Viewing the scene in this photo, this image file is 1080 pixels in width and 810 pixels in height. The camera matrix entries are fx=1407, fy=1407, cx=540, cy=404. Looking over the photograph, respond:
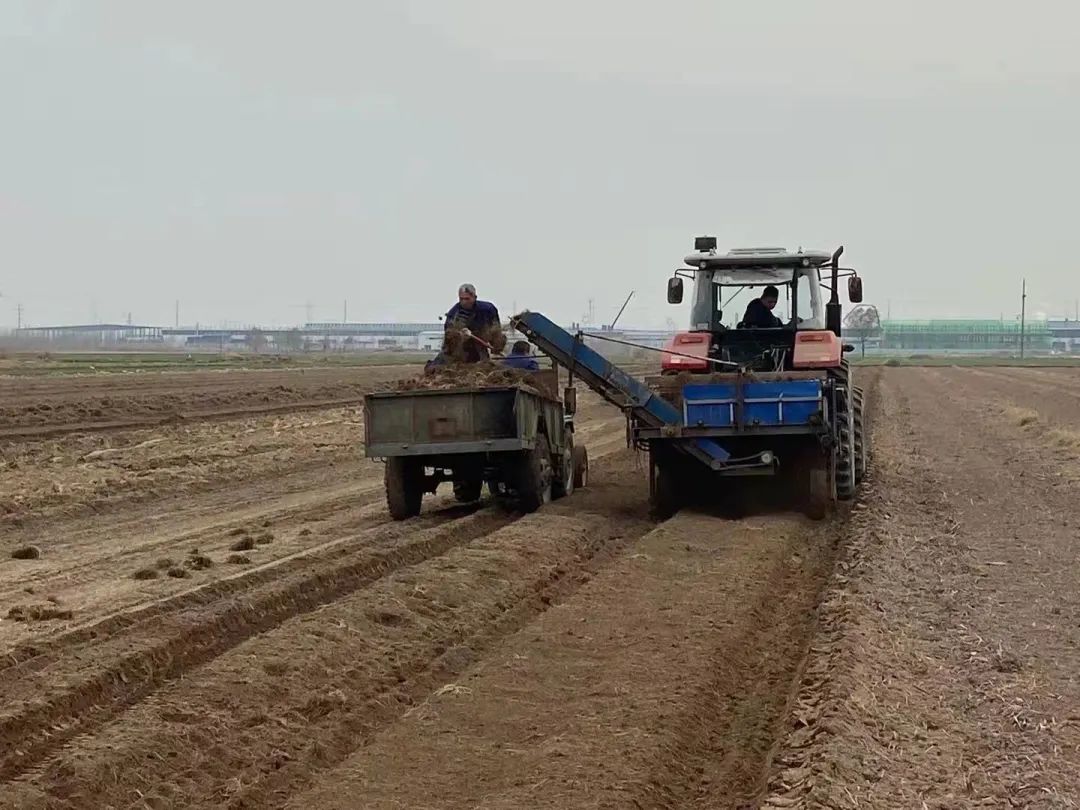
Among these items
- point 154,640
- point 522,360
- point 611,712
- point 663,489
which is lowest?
point 611,712

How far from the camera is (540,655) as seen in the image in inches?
316

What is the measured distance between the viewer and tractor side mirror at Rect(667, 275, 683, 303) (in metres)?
14.7

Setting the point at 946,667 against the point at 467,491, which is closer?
the point at 946,667

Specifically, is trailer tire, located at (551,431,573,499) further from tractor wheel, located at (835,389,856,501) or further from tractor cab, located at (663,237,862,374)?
tractor wheel, located at (835,389,856,501)

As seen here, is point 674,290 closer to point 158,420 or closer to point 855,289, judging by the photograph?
point 855,289

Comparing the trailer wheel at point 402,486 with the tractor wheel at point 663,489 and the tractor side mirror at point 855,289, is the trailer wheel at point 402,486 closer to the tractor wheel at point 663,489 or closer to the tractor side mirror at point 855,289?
the tractor wheel at point 663,489

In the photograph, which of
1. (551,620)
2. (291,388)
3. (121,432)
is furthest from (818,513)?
(291,388)

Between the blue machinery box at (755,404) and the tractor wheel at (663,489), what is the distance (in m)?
1.06

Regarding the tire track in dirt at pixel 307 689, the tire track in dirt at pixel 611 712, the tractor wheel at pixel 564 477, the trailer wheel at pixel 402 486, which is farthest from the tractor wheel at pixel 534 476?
the tire track in dirt at pixel 611 712

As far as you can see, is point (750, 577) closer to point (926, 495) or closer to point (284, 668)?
point (284, 668)

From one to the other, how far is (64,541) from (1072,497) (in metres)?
10.4

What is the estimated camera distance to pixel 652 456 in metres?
14.5

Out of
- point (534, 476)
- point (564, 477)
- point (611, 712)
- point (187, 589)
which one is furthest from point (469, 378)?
point (611, 712)

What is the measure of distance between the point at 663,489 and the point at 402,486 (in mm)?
2732
